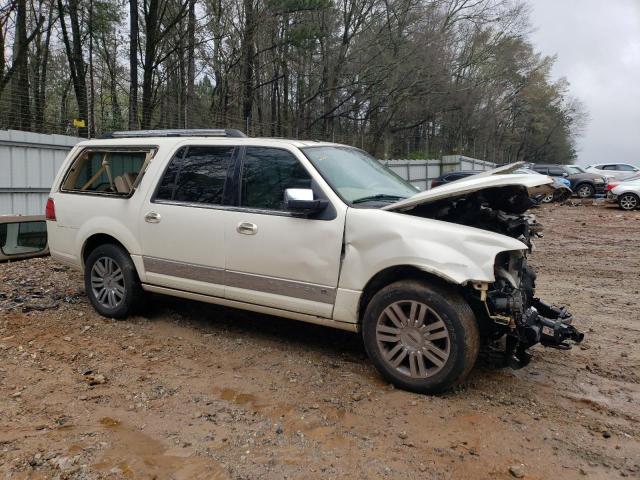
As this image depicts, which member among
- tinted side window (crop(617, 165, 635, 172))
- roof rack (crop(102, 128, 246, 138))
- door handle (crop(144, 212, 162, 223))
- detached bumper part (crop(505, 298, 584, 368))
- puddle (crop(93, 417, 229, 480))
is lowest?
puddle (crop(93, 417, 229, 480))

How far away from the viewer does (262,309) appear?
456cm

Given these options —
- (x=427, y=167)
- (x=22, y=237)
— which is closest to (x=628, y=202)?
(x=427, y=167)

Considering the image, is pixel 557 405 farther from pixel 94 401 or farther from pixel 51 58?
pixel 51 58

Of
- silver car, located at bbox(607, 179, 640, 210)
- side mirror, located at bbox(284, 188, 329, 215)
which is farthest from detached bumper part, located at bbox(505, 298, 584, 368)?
silver car, located at bbox(607, 179, 640, 210)

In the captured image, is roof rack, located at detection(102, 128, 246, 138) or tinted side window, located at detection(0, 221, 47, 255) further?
tinted side window, located at detection(0, 221, 47, 255)

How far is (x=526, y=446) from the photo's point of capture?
3195 millimetres

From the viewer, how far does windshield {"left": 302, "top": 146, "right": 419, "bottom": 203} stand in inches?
173

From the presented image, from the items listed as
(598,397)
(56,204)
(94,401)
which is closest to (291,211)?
(94,401)

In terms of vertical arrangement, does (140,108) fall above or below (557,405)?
above

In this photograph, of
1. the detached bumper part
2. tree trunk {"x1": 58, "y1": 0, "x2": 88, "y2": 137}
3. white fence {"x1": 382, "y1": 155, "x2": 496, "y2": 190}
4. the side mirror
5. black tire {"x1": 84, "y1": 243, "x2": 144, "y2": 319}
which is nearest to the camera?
the detached bumper part

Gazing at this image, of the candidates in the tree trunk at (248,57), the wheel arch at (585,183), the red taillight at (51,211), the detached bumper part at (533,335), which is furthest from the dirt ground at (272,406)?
the wheel arch at (585,183)

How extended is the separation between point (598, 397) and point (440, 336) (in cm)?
124

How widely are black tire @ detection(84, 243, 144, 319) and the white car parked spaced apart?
88.9 ft

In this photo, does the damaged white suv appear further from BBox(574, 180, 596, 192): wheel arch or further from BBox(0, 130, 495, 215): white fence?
BBox(574, 180, 596, 192): wheel arch
